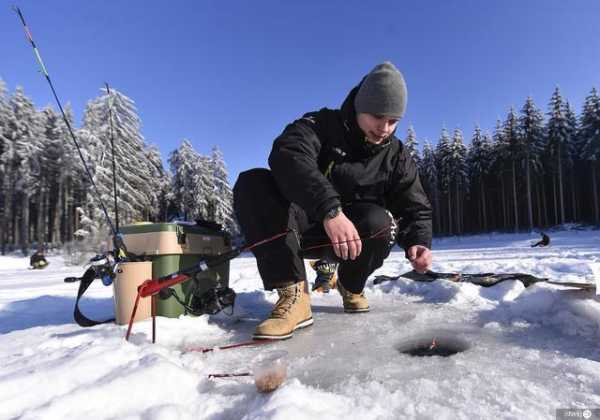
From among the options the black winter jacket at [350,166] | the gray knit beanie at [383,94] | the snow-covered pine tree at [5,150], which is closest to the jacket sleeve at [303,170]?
the black winter jacket at [350,166]

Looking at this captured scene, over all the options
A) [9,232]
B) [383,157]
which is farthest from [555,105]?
[9,232]

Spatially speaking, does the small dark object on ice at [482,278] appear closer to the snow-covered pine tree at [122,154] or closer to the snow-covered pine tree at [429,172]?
the snow-covered pine tree at [122,154]

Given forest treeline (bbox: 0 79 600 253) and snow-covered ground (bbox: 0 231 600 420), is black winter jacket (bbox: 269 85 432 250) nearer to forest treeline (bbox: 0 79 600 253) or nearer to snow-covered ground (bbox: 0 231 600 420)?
snow-covered ground (bbox: 0 231 600 420)

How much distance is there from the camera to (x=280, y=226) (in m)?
2.35

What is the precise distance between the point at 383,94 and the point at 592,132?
3800 centimetres

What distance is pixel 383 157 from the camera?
2.60 metres

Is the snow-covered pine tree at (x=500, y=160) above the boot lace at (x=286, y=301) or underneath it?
above

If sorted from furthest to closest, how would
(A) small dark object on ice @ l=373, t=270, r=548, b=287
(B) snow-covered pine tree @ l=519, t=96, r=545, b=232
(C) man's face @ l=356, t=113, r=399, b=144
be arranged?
(B) snow-covered pine tree @ l=519, t=96, r=545, b=232 → (A) small dark object on ice @ l=373, t=270, r=548, b=287 → (C) man's face @ l=356, t=113, r=399, b=144

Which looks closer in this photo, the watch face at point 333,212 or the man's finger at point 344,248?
the man's finger at point 344,248

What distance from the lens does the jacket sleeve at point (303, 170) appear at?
186 cm

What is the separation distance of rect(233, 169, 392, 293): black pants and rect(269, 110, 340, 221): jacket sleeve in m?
0.29

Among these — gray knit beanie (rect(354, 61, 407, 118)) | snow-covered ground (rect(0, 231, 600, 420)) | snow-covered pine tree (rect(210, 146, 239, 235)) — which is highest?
snow-covered pine tree (rect(210, 146, 239, 235))

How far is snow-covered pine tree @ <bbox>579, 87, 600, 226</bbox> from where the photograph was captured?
30000 mm

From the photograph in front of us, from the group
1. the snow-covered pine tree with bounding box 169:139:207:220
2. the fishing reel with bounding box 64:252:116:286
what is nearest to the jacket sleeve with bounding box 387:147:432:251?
the fishing reel with bounding box 64:252:116:286
